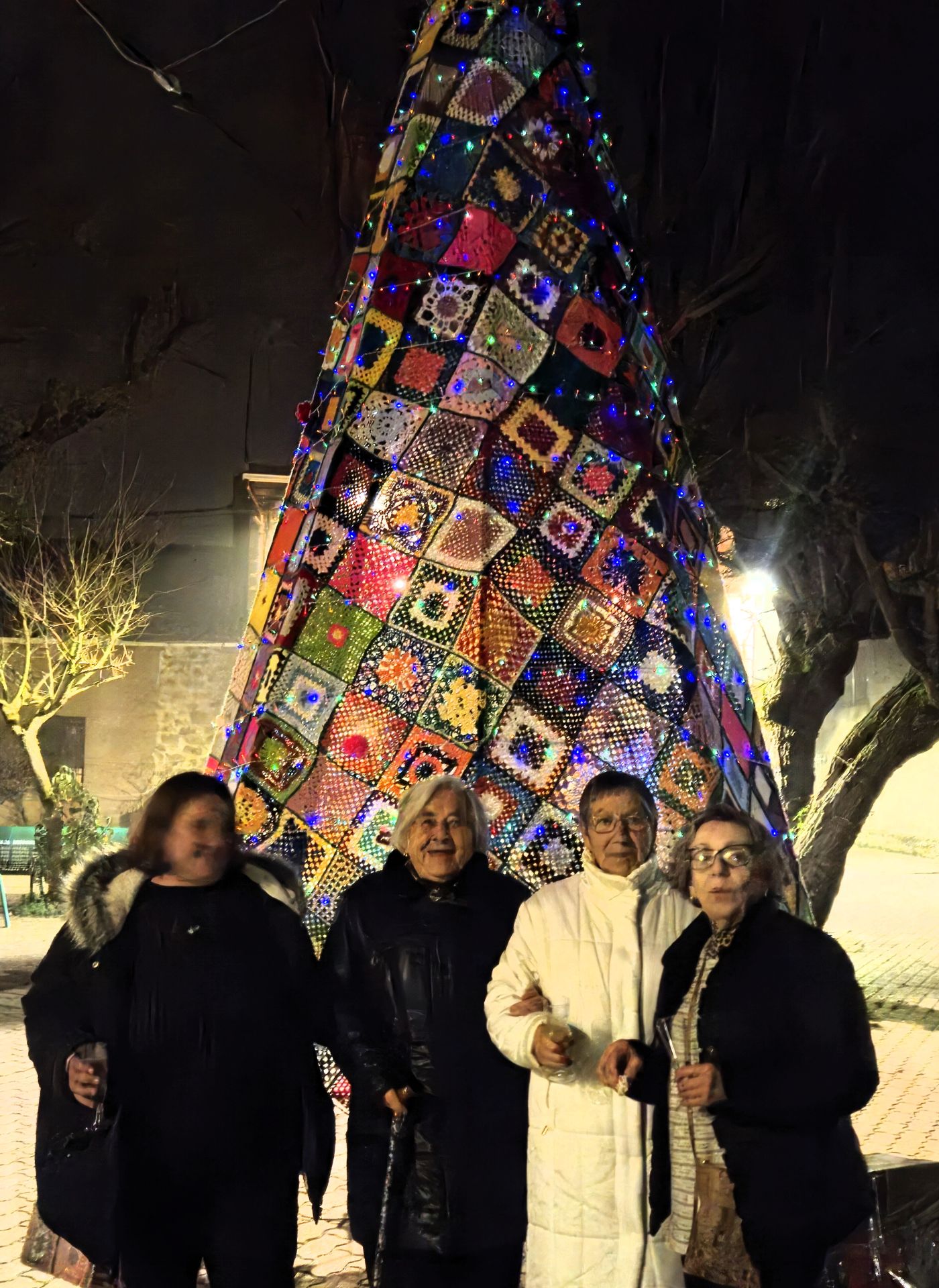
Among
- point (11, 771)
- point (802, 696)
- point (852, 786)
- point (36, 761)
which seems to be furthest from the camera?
point (11, 771)

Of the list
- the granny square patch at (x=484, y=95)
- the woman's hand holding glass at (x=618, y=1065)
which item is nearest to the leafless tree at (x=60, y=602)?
the granny square patch at (x=484, y=95)

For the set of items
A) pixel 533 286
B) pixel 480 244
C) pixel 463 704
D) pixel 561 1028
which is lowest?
pixel 561 1028

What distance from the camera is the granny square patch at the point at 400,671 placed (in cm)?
350

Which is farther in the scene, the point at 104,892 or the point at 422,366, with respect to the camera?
the point at 422,366

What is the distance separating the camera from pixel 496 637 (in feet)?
11.5

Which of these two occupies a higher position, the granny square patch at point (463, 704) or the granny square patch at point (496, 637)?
the granny square patch at point (496, 637)

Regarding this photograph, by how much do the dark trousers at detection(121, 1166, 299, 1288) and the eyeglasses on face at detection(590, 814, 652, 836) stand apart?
936mm

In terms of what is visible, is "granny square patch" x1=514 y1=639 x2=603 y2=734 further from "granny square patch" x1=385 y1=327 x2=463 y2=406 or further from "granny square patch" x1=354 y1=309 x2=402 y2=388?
"granny square patch" x1=354 y1=309 x2=402 y2=388

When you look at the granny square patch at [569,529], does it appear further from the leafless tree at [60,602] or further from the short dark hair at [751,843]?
the leafless tree at [60,602]

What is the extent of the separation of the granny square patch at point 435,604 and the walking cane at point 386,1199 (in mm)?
1391

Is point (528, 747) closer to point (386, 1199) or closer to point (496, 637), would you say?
point (496, 637)

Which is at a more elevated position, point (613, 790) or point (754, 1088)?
point (613, 790)

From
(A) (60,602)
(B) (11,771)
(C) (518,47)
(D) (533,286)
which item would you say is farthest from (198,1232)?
(B) (11,771)

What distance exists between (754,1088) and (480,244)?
2307 mm
